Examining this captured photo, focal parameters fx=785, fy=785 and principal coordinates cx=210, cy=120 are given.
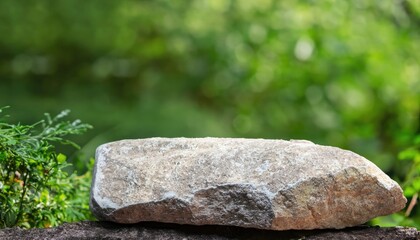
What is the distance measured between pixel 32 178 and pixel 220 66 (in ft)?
10.1

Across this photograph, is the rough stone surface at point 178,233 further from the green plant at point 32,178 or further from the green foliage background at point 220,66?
the green foliage background at point 220,66

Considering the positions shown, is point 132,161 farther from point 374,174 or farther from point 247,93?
point 247,93

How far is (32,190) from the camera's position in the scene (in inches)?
78.9

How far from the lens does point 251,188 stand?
1.65 metres

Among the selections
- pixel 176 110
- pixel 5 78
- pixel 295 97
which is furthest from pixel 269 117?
pixel 5 78

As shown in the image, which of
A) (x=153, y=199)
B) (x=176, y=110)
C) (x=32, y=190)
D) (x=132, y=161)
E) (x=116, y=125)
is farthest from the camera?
(x=176, y=110)

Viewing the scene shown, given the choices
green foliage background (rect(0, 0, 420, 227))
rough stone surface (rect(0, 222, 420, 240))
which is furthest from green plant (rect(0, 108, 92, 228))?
green foliage background (rect(0, 0, 420, 227))

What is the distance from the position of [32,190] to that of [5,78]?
294 cm

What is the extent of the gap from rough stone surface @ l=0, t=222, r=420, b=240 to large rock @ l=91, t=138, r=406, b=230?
0.03m

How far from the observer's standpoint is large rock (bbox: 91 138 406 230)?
1655 mm

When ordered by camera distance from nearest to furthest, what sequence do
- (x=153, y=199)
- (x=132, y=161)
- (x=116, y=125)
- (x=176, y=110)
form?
1. (x=153, y=199)
2. (x=132, y=161)
3. (x=116, y=125)
4. (x=176, y=110)

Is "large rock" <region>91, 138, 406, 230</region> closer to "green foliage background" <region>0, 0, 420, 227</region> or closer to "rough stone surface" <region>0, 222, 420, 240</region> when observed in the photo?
"rough stone surface" <region>0, 222, 420, 240</region>

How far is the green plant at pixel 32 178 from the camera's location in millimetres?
1805

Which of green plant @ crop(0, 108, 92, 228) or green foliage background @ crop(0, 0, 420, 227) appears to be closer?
green plant @ crop(0, 108, 92, 228)
